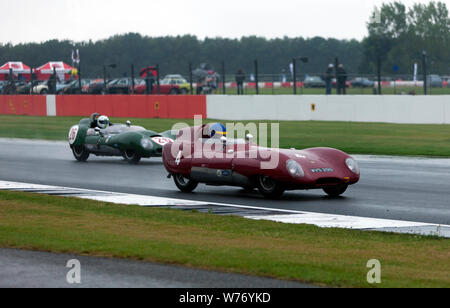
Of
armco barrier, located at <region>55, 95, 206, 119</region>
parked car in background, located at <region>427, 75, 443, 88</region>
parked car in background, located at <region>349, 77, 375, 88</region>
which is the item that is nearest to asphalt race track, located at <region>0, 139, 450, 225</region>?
parked car in background, located at <region>427, 75, 443, 88</region>

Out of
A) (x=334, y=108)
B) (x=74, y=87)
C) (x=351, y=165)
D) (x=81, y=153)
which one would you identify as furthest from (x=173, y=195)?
(x=74, y=87)

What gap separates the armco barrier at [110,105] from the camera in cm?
3681

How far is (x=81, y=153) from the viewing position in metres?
21.2

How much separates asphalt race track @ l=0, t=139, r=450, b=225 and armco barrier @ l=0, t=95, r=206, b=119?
45.9 ft

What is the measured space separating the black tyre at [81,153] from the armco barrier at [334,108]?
12317 mm

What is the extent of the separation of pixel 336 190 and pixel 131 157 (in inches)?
295

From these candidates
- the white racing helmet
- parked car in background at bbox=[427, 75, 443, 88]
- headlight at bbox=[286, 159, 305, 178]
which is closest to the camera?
headlight at bbox=[286, 159, 305, 178]

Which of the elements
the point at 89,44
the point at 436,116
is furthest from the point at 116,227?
the point at 89,44

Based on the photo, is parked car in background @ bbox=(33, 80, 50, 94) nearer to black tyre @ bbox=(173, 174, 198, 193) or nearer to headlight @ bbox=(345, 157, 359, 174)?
black tyre @ bbox=(173, 174, 198, 193)

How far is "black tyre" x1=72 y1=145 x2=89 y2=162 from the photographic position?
21.1 meters

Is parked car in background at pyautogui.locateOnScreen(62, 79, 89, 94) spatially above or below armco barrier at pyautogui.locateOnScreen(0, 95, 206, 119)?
above

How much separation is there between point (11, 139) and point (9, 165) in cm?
1019

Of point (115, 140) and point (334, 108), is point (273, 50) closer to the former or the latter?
point (334, 108)

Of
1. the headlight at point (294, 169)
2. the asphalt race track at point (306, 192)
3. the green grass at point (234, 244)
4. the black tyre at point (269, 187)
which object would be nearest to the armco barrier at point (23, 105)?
the asphalt race track at point (306, 192)
